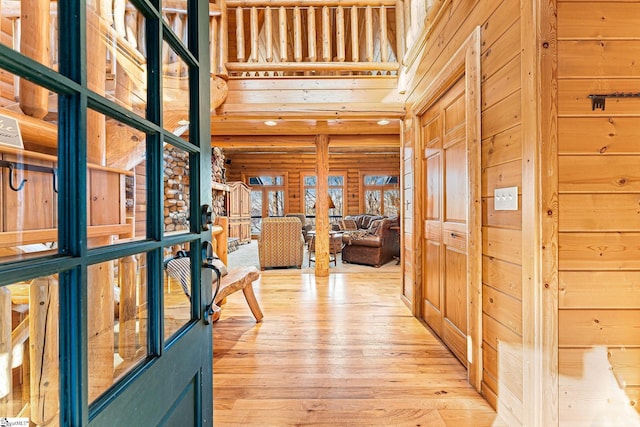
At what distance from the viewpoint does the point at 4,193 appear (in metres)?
0.50

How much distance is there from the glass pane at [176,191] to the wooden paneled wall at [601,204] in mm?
1522

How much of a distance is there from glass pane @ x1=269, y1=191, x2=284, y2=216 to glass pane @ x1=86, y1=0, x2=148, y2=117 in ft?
31.5

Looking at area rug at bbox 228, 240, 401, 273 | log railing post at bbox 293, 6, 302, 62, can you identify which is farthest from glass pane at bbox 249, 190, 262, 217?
log railing post at bbox 293, 6, 302, 62

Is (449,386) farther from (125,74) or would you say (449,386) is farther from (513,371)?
(125,74)

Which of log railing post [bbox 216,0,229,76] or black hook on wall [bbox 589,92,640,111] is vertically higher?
log railing post [bbox 216,0,229,76]

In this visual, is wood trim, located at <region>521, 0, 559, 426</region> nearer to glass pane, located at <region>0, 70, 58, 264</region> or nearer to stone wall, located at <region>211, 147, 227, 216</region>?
glass pane, located at <region>0, 70, 58, 264</region>

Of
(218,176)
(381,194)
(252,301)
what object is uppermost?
(218,176)

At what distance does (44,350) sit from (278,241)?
183 inches

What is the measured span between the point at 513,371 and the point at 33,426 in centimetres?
175

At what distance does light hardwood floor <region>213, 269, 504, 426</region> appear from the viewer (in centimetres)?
153

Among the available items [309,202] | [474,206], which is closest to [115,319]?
[474,206]

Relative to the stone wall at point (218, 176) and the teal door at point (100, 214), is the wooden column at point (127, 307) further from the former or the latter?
the stone wall at point (218, 176)

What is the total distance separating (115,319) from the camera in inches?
26.9

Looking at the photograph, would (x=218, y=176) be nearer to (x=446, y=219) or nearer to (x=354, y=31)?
(x=354, y=31)
